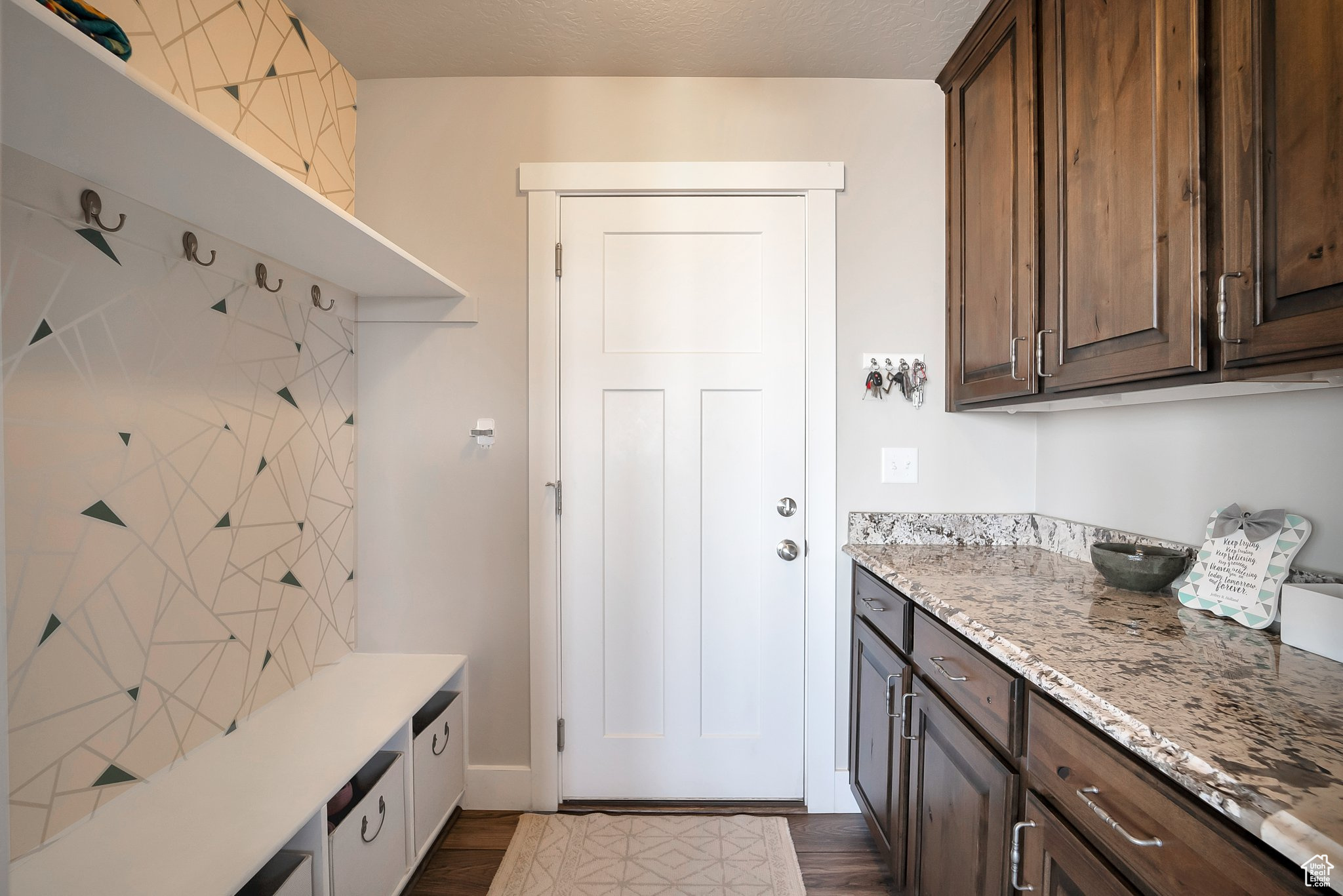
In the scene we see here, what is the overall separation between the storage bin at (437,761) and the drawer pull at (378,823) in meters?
0.15

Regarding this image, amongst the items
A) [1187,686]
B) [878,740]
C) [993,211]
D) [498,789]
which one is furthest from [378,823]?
[993,211]

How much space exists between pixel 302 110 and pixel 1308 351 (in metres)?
2.40

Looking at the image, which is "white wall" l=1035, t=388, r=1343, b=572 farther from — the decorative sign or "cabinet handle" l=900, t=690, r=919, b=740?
"cabinet handle" l=900, t=690, r=919, b=740

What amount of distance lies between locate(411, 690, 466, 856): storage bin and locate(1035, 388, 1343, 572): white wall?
208cm

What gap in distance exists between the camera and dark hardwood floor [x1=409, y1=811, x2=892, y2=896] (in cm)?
160

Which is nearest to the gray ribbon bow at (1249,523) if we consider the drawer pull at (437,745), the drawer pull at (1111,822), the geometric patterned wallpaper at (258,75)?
the drawer pull at (1111,822)

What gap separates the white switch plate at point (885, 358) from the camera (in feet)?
6.39

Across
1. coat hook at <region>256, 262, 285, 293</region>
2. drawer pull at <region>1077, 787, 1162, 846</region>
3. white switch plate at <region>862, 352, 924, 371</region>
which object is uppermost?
coat hook at <region>256, 262, 285, 293</region>

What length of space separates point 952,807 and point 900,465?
104cm

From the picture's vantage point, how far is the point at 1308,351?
2.67 feet

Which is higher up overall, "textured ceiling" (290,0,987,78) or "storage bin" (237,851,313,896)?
"textured ceiling" (290,0,987,78)

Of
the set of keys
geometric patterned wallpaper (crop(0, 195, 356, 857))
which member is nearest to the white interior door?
the set of keys

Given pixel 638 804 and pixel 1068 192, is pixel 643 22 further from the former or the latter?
pixel 638 804

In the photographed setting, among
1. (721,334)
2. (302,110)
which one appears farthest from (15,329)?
(721,334)
